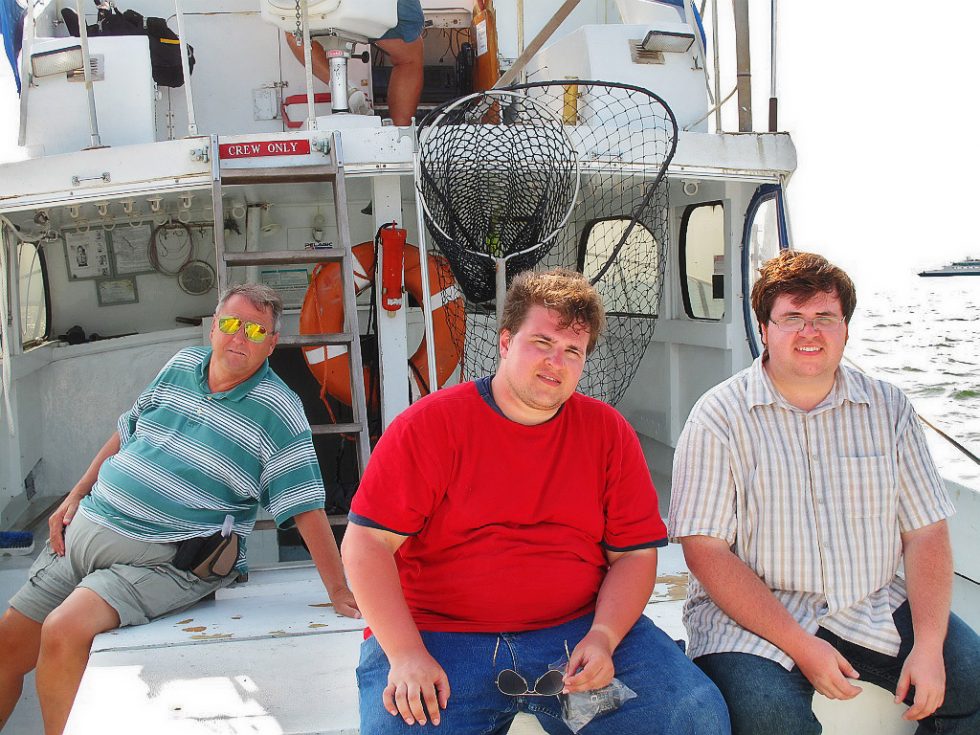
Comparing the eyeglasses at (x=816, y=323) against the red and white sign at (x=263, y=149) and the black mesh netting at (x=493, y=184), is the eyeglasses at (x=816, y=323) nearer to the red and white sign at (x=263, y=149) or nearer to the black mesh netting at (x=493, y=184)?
the black mesh netting at (x=493, y=184)

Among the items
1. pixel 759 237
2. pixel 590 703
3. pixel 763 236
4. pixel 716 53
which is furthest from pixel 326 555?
pixel 716 53

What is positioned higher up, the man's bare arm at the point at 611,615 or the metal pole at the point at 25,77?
the metal pole at the point at 25,77

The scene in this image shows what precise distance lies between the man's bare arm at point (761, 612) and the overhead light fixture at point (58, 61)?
12.5 ft

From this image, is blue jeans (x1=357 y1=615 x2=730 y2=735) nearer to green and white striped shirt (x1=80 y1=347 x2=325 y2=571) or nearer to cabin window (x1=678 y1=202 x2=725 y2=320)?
green and white striped shirt (x1=80 y1=347 x2=325 y2=571)

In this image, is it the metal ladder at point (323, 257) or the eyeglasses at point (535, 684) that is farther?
the metal ladder at point (323, 257)

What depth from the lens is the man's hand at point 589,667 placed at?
80.5 inches

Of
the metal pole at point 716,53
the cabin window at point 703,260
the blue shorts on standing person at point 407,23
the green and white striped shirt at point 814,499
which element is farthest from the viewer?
the cabin window at point 703,260

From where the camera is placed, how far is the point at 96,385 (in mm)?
5762

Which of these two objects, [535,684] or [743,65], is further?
[743,65]

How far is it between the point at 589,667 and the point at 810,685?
581 millimetres

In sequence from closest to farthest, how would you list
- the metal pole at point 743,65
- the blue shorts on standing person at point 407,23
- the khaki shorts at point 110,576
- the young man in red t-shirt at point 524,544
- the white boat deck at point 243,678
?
the young man in red t-shirt at point 524,544 → the white boat deck at point 243,678 → the khaki shorts at point 110,576 → the metal pole at point 743,65 → the blue shorts on standing person at point 407,23

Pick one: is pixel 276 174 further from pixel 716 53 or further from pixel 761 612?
pixel 761 612

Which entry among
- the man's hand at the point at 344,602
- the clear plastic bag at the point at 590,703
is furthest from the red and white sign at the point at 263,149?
the clear plastic bag at the point at 590,703

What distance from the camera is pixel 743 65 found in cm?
479
